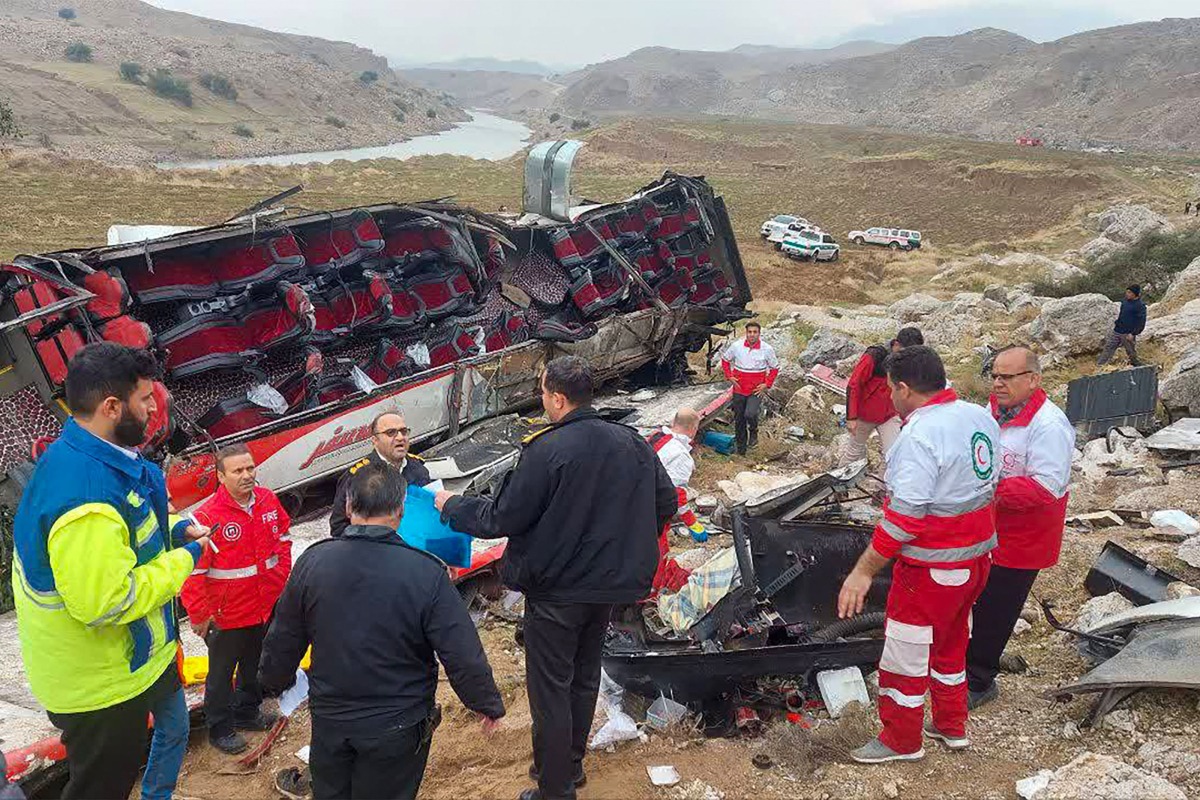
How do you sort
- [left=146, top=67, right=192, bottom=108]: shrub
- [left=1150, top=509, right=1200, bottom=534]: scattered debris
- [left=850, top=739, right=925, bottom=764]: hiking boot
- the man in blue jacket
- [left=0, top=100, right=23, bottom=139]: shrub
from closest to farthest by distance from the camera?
[left=850, top=739, right=925, bottom=764]: hiking boot → [left=1150, top=509, right=1200, bottom=534]: scattered debris → the man in blue jacket → [left=0, top=100, right=23, bottom=139]: shrub → [left=146, top=67, right=192, bottom=108]: shrub

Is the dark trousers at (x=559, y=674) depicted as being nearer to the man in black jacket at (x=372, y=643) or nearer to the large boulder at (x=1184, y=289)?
the man in black jacket at (x=372, y=643)

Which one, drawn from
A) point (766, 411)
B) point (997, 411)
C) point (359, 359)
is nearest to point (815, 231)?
point (766, 411)

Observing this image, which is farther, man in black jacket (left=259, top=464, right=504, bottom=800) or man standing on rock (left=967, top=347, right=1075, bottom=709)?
man standing on rock (left=967, top=347, right=1075, bottom=709)

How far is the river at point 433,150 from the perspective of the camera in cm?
4594

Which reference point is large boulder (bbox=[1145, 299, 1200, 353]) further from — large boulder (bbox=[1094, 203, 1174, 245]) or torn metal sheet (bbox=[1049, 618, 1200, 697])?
large boulder (bbox=[1094, 203, 1174, 245])

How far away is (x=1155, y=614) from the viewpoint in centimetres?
359

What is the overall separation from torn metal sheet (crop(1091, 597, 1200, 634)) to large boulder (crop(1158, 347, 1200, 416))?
5127mm

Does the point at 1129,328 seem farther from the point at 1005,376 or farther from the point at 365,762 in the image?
the point at 365,762

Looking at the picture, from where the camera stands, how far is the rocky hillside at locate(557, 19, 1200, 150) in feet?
230

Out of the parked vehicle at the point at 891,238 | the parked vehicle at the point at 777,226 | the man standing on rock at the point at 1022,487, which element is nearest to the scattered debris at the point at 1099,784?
the man standing on rock at the point at 1022,487

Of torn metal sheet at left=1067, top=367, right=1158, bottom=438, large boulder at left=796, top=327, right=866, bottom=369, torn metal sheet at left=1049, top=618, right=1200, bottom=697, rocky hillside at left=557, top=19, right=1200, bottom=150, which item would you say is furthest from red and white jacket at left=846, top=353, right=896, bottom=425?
rocky hillside at left=557, top=19, right=1200, bottom=150

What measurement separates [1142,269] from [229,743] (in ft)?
57.6

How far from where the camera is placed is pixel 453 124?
9775 cm

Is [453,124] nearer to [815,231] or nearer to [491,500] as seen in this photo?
[815,231]
